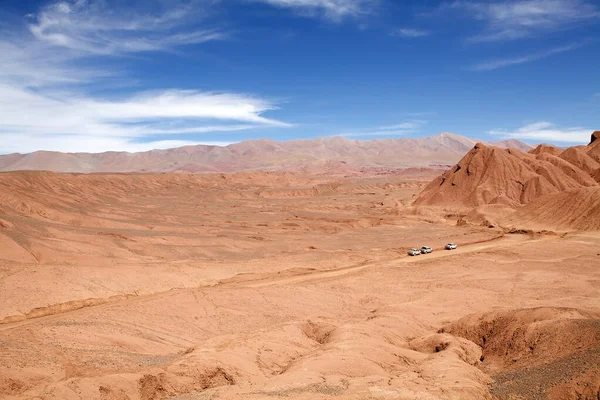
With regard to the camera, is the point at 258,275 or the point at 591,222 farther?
the point at 591,222

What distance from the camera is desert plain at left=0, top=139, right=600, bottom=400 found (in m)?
16.4

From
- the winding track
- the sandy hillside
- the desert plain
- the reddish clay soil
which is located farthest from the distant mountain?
the winding track

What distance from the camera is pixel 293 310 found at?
29.7 m

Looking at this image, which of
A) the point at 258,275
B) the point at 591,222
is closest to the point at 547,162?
the point at 591,222

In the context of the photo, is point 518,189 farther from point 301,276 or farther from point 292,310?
point 292,310

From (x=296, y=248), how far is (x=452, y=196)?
135ft

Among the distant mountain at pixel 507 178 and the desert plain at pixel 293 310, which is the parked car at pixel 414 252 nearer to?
the desert plain at pixel 293 310

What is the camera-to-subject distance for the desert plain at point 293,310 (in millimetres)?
16406

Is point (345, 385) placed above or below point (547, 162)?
below

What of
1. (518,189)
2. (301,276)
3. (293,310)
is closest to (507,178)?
(518,189)

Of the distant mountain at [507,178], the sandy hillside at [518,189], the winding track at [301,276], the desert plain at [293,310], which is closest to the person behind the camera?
the desert plain at [293,310]

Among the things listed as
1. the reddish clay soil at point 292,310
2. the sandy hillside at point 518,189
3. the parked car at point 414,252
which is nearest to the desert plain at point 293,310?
the reddish clay soil at point 292,310

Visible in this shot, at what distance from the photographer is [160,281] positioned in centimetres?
3394

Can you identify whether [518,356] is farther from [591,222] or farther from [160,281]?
[591,222]
